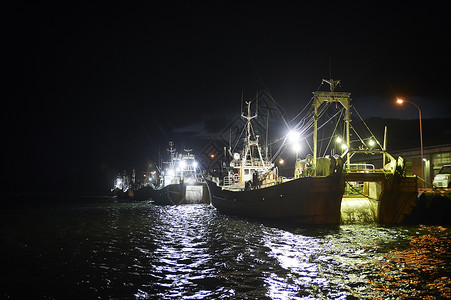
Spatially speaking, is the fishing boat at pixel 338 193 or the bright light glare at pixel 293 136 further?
the bright light glare at pixel 293 136

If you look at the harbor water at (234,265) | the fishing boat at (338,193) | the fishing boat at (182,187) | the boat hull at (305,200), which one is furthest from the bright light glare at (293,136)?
the fishing boat at (182,187)

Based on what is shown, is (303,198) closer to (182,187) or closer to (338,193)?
(338,193)

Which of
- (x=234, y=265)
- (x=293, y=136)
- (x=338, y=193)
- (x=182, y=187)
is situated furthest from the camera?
(x=182, y=187)

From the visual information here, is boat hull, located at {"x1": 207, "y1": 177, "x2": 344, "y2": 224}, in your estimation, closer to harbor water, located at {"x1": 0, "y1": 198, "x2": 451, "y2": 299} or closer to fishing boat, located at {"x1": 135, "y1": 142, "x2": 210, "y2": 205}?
harbor water, located at {"x1": 0, "y1": 198, "x2": 451, "y2": 299}

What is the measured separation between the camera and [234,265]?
10867 mm

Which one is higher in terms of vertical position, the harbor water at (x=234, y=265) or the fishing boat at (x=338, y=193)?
the fishing boat at (x=338, y=193)

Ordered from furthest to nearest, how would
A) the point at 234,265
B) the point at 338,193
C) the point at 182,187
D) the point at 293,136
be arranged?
the point at 182,187, the point at 293,136, the point at 338,193, the point at 234,265

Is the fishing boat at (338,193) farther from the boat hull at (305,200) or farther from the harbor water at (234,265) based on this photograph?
the harbor water at (234,265)

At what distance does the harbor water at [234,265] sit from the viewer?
8.18 m

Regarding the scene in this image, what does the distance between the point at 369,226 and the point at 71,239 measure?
17748 mm

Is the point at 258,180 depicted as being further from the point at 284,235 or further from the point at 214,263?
Result: the point at 214,263

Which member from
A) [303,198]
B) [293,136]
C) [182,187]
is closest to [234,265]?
[303,198]

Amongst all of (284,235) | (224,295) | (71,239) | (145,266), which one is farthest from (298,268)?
(71,239)

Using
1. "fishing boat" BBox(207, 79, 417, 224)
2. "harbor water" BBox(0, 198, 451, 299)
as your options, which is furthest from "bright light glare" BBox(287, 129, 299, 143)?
"harbor water" BBox(0, 198, 451, 299)
